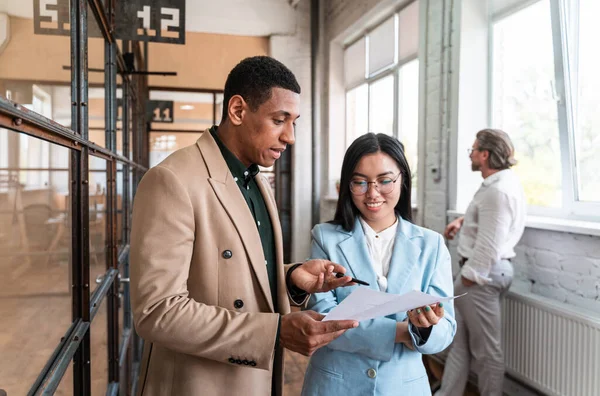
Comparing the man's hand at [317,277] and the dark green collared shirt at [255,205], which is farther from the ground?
the dark green collared shirt at [255,205]

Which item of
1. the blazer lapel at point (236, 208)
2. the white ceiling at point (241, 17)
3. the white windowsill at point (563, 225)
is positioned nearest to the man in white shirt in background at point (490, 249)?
the white windowsill at point (563, 225)

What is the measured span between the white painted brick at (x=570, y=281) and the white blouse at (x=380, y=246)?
1.58 meters

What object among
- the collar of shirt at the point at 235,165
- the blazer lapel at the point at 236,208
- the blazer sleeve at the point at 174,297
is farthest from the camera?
the collar of shirt at the point at 235,165

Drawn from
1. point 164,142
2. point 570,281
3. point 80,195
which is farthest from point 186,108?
point 80,195

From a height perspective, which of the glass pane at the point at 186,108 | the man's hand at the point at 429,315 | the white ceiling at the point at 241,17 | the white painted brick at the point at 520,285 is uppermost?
the white ceiling at the point at 241,17

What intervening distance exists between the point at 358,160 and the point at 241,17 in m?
5.72

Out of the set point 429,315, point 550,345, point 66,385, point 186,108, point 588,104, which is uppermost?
point 186,108

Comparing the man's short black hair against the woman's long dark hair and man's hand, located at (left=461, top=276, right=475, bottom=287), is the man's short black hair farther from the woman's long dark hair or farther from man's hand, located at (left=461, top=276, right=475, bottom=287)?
man's hand, located at (left=461, top=276, right=475, bottom=287)

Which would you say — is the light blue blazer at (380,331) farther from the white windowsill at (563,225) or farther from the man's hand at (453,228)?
the man's hand at (453,228)

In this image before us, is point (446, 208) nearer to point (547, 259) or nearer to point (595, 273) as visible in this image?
point (547, 259)

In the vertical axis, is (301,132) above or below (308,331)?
above

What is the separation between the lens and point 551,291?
2.74m

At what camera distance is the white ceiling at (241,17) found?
6.41m

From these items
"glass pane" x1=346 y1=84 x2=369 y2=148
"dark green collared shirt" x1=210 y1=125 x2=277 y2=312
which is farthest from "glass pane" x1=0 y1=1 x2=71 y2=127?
"glass pane" x1=346 y1=84 x2=369 y2=148
